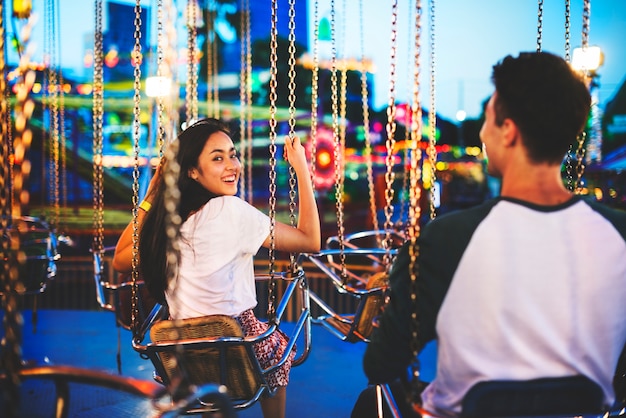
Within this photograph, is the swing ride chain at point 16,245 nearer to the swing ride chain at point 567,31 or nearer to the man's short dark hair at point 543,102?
the man's short dark hair at point 543,102

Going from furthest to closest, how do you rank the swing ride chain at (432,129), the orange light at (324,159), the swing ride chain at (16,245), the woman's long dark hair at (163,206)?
the orange light at (324,159) < the swing ride chain at (432,129) < the woman's long dark hair at (163,206) < the swing ride chain at (16,245)

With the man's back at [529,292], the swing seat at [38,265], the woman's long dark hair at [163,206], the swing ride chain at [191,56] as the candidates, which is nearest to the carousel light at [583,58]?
the man's back at [529,292]

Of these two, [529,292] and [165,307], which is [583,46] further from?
[165,307]

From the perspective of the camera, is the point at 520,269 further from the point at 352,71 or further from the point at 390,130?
the point at 352,71

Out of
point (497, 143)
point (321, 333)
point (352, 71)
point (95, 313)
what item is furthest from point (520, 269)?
point (352, 71)

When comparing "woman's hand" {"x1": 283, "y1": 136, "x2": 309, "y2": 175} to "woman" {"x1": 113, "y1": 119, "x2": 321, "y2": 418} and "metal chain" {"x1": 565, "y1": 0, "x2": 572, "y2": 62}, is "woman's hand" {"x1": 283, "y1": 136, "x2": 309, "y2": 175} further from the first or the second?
"metal chain" {"x1": 565, "y1": 0, "x2": 572, "y2": 62}

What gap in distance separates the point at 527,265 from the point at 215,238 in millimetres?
1197

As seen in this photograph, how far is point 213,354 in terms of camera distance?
6.54ft

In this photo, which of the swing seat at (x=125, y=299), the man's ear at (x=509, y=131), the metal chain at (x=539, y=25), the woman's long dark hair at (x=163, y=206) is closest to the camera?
the man's ear at (x=509, y=131)

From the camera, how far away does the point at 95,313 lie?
554cm

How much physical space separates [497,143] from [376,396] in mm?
866

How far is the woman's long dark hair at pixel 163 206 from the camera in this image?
2.24 m

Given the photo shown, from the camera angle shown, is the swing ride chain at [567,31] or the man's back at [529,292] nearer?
the man's back at [529,292]

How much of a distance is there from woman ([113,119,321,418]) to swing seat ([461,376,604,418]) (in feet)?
3.61
